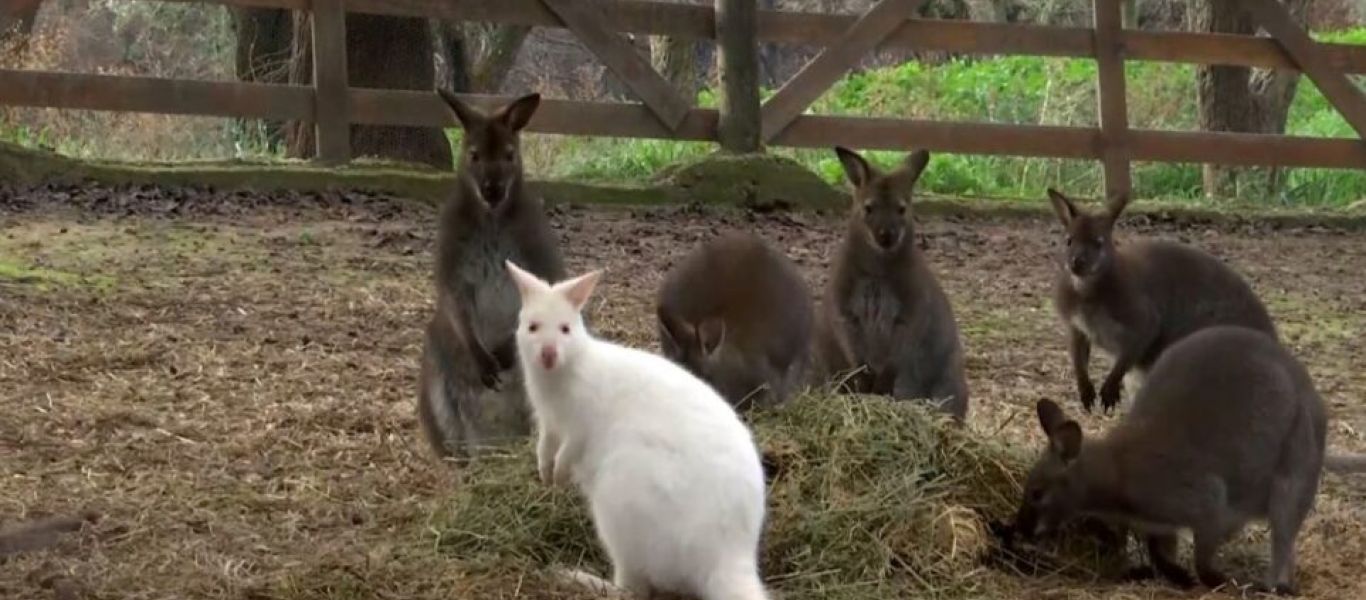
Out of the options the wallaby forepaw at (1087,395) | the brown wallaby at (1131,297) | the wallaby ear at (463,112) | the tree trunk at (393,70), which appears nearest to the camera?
the wallaby ear at (463,112)

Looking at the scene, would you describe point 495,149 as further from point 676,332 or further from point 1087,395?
point 1087,395

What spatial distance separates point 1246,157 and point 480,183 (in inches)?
330

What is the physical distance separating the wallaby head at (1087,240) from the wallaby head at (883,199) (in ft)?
2.07

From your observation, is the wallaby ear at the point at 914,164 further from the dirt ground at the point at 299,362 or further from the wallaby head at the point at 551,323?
the wallaby head at the point at 551,323

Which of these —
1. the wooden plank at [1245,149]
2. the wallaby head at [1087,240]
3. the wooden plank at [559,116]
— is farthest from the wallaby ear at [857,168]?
the wooden plank at [1245,149]

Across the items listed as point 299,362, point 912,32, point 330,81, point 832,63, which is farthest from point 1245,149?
point 299,362

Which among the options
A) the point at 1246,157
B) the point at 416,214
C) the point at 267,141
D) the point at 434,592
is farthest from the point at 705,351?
the point at 267,141

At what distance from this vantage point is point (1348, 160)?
13.5 meters

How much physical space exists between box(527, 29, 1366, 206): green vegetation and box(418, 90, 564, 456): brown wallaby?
19.1 feet

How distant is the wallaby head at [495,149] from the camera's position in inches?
233

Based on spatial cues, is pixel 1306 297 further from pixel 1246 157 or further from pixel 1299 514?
pixel 1299 514

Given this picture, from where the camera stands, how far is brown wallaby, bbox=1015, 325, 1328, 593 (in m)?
4.77

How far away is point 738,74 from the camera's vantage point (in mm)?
12008

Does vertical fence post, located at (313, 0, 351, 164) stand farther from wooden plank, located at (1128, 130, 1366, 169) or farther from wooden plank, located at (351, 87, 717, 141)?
wooden plank, located at (1128, 130, 1366, 169)
